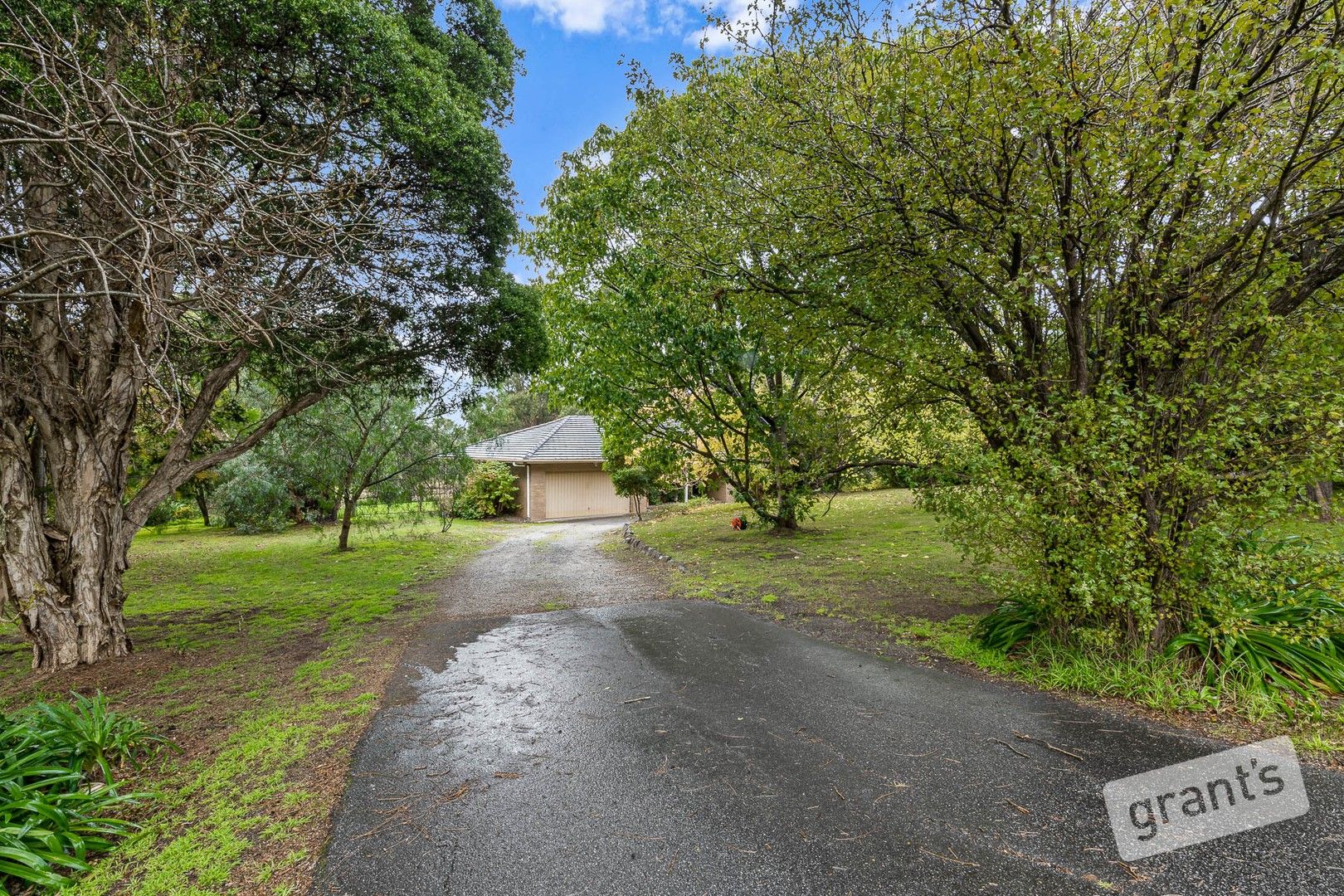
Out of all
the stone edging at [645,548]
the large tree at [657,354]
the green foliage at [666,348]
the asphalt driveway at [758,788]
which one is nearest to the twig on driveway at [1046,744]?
the asphalt driveway at [758,788]

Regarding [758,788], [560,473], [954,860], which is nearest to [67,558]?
[758,788]

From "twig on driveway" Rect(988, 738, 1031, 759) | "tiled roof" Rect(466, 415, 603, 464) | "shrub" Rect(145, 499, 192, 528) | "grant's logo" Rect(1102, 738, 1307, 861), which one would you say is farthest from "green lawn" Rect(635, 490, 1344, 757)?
"shrub" Rect(145, 499, 192, 528)

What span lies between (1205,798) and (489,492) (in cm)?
2086

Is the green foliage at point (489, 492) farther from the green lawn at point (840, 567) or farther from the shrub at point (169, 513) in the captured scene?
the green lawn at point (840, 567)

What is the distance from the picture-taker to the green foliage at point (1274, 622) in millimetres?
3232

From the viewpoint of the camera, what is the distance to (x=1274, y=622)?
362 cm

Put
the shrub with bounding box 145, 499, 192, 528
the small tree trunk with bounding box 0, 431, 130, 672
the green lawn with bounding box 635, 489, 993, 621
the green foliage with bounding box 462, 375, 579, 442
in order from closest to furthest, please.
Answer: the small tree trunk with bounding box 0, 431, 130, 672 < the green lawn with bounding box 635, 489, 993, 621 < the green foliage with bounding box 462, 375, 579, 442 < the shrub with bounding box 145, 499, 192, 528

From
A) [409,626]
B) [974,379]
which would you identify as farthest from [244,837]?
[974,379]

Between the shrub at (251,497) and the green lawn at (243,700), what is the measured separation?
6.27 meters

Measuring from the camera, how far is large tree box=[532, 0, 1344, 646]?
3215 millimetres

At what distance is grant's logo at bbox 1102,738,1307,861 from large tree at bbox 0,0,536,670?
4.92 meters

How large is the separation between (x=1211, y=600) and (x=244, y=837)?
17.7 ft

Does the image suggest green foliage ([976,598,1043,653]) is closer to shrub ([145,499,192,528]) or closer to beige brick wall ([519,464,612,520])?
beige brick wall ([519,464,612,520])

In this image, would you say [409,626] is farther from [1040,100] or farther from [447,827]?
[1040,100]
